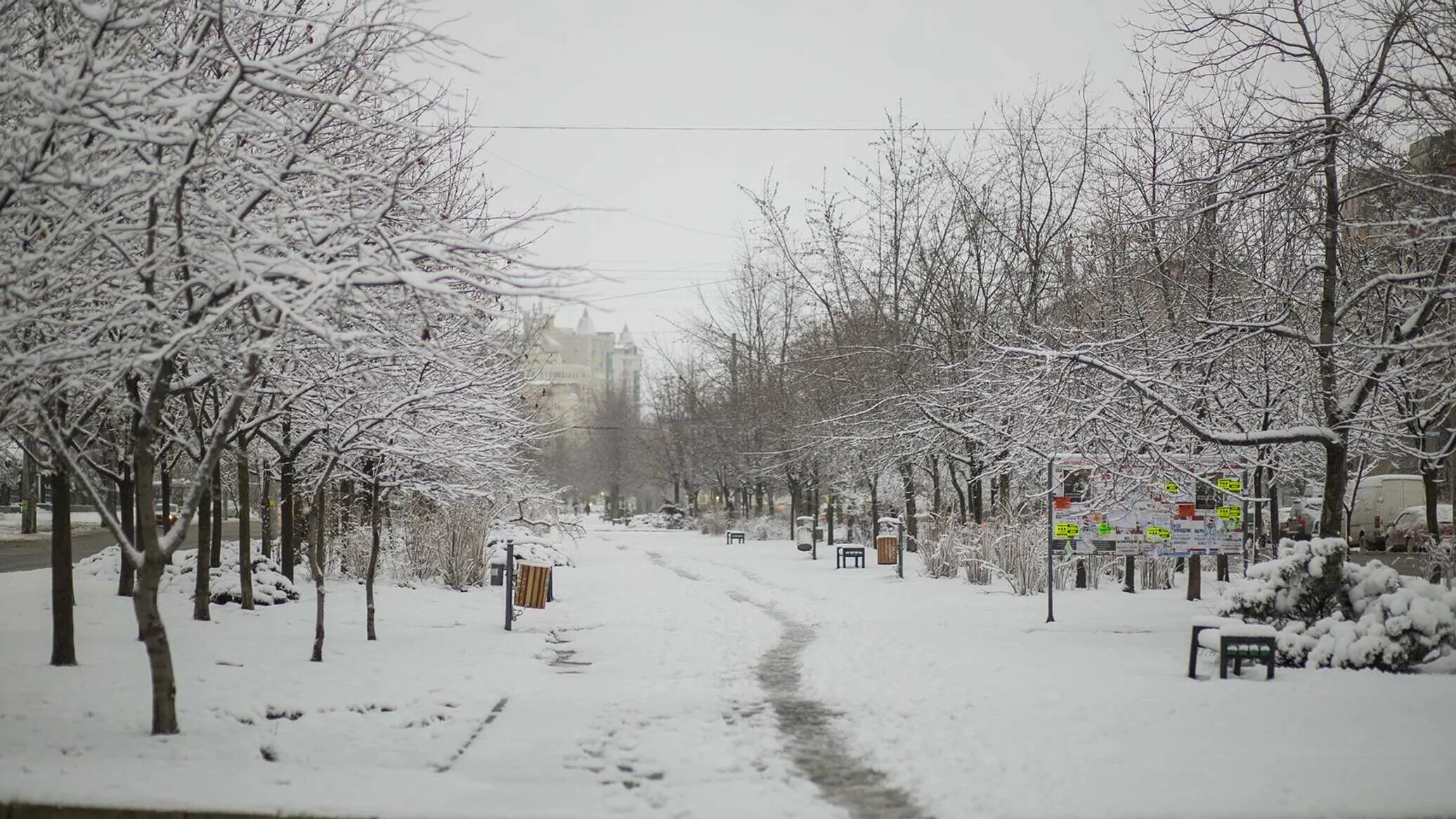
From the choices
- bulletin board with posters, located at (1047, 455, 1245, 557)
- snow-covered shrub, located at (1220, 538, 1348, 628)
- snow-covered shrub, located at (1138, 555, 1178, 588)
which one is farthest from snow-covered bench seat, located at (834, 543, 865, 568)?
snow-covered shrub, located at (1220, 538, 1348, 628)

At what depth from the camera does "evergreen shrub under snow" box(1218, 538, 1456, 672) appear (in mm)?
10828

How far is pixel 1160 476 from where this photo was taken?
14656 mm

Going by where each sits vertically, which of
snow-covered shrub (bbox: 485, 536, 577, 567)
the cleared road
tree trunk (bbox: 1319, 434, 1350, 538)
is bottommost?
the cleared road

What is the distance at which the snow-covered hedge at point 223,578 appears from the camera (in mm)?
16203

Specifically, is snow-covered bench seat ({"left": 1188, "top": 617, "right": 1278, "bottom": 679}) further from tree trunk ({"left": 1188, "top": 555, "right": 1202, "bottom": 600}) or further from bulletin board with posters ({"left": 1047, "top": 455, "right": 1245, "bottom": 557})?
tree trunk ({"left": 1188, "top": 555, "right": 1202, "bottom": 600})

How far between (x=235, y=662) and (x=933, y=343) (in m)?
19.2

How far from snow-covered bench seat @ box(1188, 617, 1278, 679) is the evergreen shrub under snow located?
632 millimetres

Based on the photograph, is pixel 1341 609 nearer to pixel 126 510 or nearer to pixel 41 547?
pixel 126 510

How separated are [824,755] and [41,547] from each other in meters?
33.5

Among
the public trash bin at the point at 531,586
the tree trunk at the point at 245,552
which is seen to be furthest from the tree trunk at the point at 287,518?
the public trash bin at the point at 531,586

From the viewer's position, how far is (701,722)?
9.18 meters

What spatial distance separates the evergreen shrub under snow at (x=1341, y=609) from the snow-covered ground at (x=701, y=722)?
0.32 meters

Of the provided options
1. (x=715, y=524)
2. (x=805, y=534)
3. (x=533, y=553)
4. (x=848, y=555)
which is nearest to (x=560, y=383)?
(x=715, y=524)

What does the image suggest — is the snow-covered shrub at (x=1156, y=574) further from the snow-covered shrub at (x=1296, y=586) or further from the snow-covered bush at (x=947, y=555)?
the snow-covered shrub at (x=1296, y=586)
